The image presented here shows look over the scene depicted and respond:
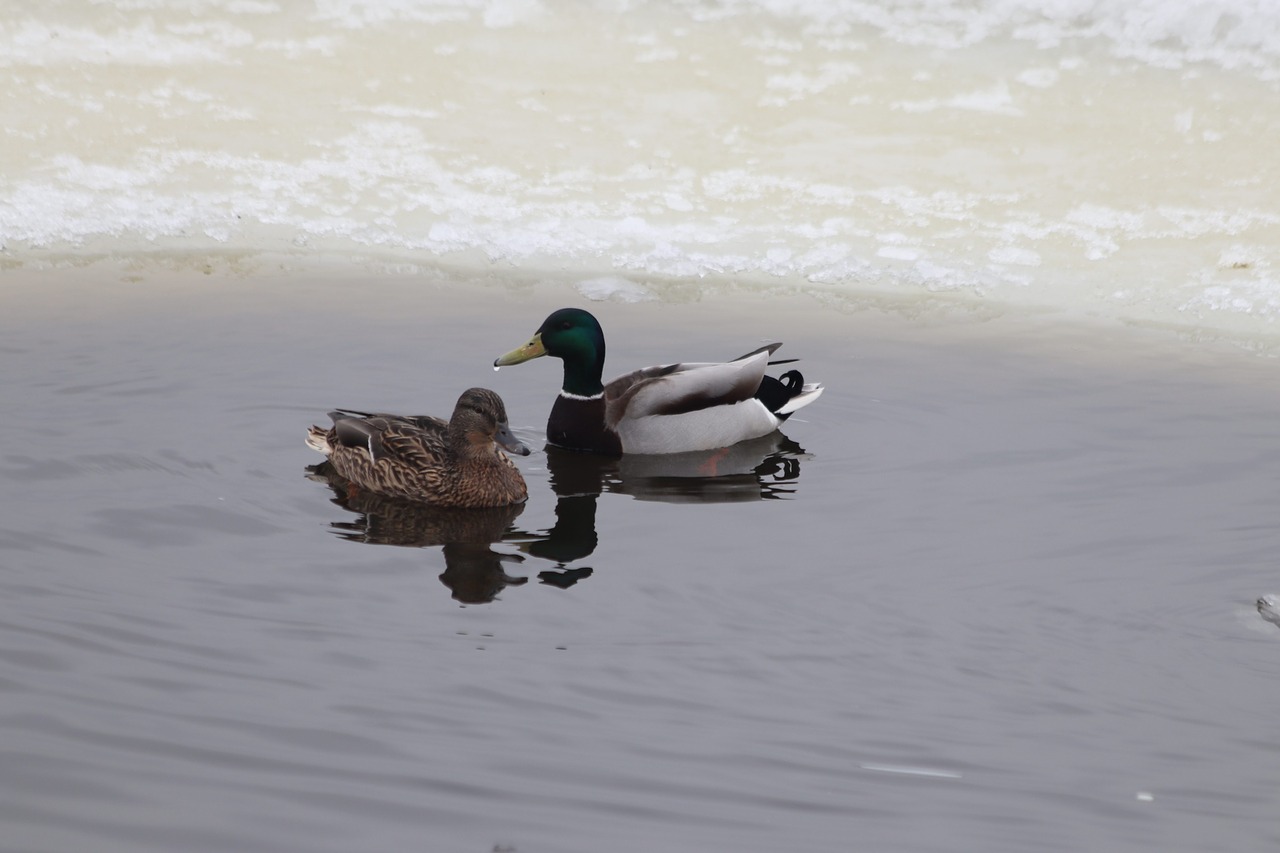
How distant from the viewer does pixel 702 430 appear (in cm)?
841

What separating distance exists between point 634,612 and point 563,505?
1809mm

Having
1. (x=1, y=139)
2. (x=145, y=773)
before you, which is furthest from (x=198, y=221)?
(x=145, y=773)

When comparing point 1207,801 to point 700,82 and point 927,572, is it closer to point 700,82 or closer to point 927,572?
point 927,572

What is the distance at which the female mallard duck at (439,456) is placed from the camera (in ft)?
22.9

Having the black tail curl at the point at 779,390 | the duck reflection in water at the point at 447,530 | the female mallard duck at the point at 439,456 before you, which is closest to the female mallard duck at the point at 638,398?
the black tail curl at the point at 779,390

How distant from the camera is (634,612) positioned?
5477mm

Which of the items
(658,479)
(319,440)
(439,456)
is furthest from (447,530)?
(658,479)

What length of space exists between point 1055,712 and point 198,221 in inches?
323

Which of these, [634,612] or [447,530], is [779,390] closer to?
[447,530]

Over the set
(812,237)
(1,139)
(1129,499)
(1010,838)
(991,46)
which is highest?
(991,46)

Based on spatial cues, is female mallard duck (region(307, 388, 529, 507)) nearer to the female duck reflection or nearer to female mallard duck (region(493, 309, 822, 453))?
the female duck reflection

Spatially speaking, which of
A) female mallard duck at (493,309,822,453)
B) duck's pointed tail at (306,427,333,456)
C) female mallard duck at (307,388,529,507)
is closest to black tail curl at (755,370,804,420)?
female mallard duck at (493,309,822,453)

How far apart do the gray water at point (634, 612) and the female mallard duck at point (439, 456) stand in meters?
0.20

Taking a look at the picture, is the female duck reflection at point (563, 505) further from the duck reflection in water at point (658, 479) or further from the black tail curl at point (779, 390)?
the black tail curl at point (779, 390)
